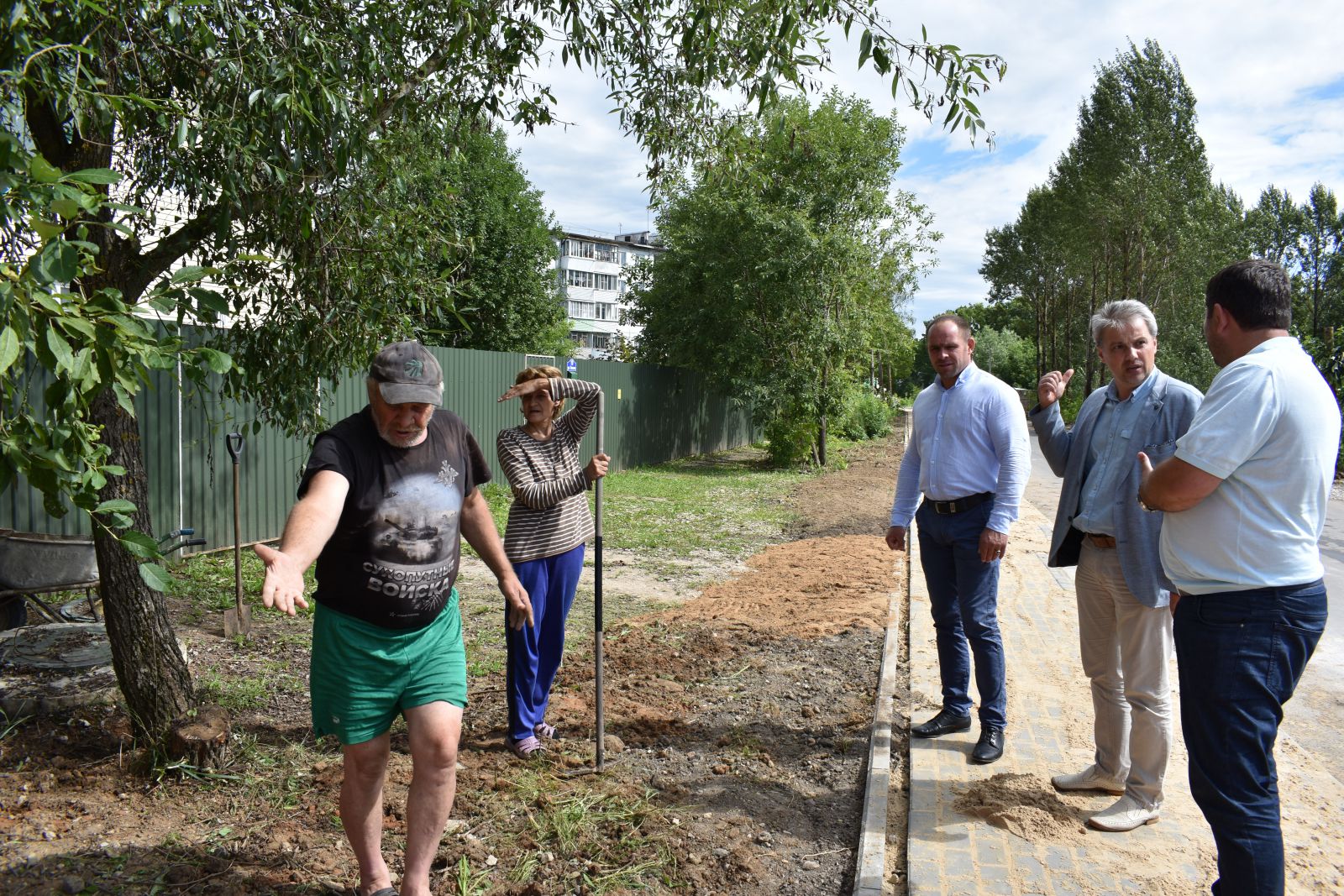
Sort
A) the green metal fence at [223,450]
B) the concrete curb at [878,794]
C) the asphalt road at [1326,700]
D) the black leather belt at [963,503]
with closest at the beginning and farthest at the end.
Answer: the concrete curb at [878,794] → the black leather belt at [963,503] → the asphalt road at [1326,700] → the green metal fence at [223,450]

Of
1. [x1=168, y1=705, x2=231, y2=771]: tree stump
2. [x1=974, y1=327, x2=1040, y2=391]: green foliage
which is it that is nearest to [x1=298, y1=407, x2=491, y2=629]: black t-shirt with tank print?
[x1=168, y1=705, x2=231, y2=771]: tree stump

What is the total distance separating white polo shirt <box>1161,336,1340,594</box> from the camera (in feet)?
9.43

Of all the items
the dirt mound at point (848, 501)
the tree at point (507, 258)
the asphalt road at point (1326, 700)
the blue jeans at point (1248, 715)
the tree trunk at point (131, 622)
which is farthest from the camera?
the tree at point (507, 258)

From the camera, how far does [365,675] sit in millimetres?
3084

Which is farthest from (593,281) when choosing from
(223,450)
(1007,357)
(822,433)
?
(223,450)

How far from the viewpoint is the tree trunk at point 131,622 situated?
13.7 feet

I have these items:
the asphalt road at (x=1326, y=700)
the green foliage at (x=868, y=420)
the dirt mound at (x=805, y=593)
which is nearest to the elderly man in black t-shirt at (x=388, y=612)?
the dirt mound at (x=805, y=593)

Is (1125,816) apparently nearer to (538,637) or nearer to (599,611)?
(599,611)

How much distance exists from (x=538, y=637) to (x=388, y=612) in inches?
65.6

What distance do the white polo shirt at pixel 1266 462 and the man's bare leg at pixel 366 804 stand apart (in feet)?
9.10

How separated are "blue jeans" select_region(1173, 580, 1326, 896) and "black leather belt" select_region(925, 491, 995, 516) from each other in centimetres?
176

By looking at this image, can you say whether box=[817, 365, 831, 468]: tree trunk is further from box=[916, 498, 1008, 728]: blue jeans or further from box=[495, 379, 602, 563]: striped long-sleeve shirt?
box=[495, 379, 602, 563]: striped long-sleeve shirt

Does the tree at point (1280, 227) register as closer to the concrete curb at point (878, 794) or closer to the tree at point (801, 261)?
the tree at point (801, 261)

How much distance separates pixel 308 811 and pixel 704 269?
64.1ft
